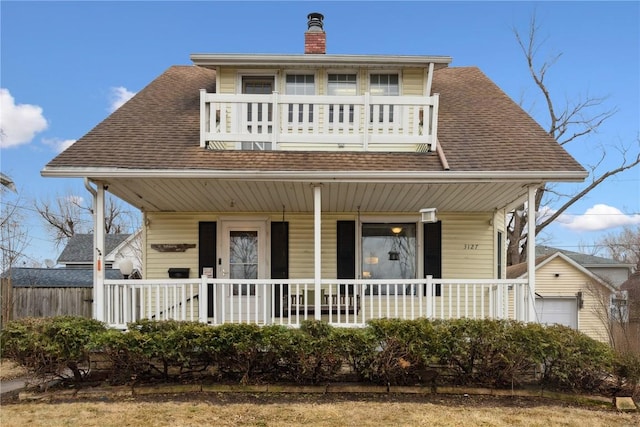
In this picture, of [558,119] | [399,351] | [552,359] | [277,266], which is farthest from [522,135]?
[558,119]

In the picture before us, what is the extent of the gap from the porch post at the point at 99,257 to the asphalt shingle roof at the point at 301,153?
1.77 ft

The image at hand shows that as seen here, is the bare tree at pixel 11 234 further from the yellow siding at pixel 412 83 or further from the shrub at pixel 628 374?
the shrub at pixel 628 374

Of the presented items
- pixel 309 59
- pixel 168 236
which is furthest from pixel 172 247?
pixel 309 59

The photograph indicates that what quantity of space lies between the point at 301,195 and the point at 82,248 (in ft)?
65.3

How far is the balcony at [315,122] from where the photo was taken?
698 centimetres

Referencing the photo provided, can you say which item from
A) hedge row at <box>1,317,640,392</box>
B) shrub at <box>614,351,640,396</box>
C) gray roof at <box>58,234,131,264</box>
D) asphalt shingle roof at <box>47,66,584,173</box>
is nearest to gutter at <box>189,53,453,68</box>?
asphalt shingle roof at <box>47,66,584,173</box>

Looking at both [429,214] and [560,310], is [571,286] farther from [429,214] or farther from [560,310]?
[429,214]

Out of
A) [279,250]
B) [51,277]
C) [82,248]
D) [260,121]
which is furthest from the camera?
[82,248]

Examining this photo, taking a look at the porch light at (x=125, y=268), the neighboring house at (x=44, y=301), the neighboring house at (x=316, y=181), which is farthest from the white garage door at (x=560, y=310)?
the neighboring house at (x=44, y=301)

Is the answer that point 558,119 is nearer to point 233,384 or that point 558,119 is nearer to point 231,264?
point 231,264

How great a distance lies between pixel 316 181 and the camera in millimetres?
6223

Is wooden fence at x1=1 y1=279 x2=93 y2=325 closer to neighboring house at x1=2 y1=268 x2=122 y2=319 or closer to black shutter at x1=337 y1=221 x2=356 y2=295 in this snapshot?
neighboring house at x1=2 y1=268 x2=122 y2=319

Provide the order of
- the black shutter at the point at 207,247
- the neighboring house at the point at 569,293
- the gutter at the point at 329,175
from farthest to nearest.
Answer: the neighboring house at the point at 569,293 < the black shutter at the point at 207,247 < the gutter at the point at 329,175

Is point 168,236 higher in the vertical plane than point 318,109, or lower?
lower
